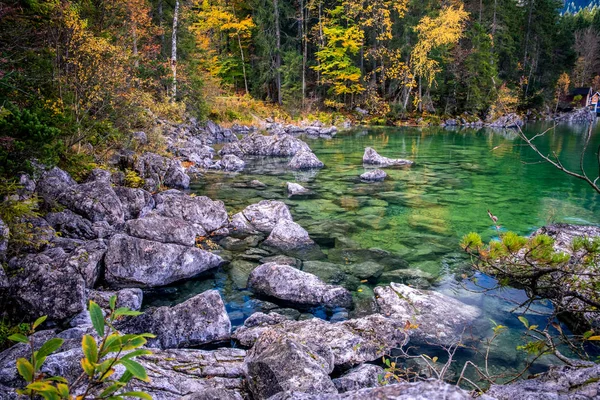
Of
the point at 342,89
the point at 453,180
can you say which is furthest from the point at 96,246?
the point at 342,89

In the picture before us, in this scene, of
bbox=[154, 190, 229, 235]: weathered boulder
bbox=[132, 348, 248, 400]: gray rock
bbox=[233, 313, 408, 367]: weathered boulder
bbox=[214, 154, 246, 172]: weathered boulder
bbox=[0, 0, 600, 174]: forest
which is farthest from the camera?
bbox=[0, 0, 600, 174]: forest

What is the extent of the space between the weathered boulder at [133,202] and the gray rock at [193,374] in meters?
5.32

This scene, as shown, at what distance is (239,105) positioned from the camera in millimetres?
32000

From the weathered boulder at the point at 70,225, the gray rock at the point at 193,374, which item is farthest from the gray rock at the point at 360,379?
the weathered boulder at the point at 70,225

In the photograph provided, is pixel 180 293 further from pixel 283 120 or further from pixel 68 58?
pixel 283 120

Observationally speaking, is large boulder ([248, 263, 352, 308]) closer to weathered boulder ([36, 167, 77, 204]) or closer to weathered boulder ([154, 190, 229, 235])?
weathered boulder ([154, 190, 229, 235])

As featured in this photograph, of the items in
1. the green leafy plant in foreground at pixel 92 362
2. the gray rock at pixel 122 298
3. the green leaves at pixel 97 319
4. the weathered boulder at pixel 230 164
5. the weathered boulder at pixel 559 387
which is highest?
the green leaves at pixel 97 319

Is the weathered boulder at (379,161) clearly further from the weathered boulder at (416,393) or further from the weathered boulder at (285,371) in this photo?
the weathered boulder at (416,393)

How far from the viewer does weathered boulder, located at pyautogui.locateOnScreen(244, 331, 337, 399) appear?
3053mm

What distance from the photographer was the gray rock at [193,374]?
2928mm

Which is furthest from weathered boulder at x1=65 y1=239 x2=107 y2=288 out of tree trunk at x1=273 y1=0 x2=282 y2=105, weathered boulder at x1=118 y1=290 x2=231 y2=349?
tree trunk at x1=273 y1=0 x2=282 y2=105

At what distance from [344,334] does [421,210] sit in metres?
7.08

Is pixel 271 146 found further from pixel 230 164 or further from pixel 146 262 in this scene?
pixel 146 262

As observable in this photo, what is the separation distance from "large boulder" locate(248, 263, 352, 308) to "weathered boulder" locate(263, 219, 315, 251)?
1.67m
